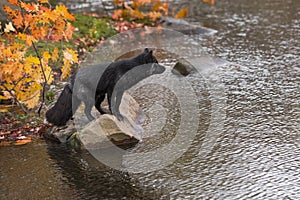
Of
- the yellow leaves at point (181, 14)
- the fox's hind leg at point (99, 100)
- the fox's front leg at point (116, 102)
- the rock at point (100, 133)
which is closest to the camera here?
the rock at point (100, 133)

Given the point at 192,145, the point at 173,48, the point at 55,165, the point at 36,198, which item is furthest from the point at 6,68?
the point at 173,48

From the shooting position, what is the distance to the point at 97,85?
18.0 feet

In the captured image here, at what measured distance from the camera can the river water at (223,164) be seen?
440cm

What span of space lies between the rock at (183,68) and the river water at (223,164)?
23.9 inches

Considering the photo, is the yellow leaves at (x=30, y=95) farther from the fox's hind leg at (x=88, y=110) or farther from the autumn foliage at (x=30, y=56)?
the fox's hind leg at (x=88, y=110)

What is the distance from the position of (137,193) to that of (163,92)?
3014 millimetres

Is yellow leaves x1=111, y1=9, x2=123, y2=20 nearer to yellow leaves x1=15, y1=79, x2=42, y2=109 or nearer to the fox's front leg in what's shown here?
yellow leaves x1=15, y1=79, x2=42, y2=109

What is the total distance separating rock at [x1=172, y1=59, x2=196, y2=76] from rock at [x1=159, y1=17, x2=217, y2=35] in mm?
2873

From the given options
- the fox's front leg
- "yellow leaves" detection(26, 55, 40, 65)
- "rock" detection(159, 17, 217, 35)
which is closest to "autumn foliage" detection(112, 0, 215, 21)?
"rock" detection(159, 17, 217, 35)

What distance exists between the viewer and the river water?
4.40 metres

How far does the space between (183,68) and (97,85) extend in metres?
2.89

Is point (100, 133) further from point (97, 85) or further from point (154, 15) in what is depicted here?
point (154, 15)

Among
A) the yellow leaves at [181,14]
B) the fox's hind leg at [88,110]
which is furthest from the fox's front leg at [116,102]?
the yellow leaves at [181,14]

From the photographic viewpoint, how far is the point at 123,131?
17.9 ft
